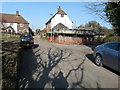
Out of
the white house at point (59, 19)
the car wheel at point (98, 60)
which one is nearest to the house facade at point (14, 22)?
the white house at point (59, 19)

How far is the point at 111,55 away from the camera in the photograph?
1087 centimetres

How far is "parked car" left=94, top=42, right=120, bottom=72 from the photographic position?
1039cm

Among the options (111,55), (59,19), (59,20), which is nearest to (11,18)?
(59,19)

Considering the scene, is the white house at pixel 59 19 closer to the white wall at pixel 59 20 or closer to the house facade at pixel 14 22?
the white wall at pixel 59 20

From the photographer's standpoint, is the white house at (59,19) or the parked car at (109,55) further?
the white house at (59,19)

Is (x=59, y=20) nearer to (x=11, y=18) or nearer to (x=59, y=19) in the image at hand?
→ (x=59, y=19)

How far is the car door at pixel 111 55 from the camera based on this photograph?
412 inches

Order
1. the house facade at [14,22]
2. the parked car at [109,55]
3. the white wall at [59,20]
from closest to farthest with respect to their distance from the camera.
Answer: the parked car at [109,55] → the white wall at [59,20] → the house facade at [14,22]

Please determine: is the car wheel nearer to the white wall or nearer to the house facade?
the white wall

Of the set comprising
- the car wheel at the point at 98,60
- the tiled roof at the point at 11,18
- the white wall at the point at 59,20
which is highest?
the tiled roof at the point at 11,18

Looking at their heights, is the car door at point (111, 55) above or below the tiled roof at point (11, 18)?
below

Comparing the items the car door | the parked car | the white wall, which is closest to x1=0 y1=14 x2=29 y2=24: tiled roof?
the white wall

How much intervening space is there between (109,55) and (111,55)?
0.71ft

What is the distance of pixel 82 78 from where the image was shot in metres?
9.44
